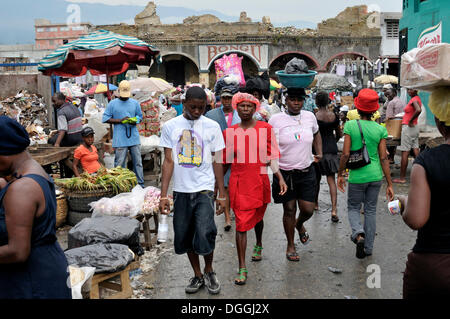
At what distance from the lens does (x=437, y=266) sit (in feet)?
7.57

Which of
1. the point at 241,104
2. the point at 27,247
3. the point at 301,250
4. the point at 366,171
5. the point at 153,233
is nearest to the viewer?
the point at 27,247

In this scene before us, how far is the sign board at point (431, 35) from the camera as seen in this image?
420 inches

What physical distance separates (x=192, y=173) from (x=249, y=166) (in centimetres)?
77

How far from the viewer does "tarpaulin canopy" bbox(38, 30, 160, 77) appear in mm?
7586

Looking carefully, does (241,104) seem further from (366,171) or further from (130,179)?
(130,179)

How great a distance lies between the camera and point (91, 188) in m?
5.88

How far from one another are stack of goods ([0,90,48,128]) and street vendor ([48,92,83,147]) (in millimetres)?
3892

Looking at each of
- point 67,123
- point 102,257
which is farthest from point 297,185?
point 67,123

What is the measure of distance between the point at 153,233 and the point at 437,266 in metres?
4.26

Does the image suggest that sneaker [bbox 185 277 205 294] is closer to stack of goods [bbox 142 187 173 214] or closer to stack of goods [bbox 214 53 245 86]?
stack of goods [bbox 142 187 173 214]

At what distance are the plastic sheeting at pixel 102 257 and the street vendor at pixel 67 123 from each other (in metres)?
4.34

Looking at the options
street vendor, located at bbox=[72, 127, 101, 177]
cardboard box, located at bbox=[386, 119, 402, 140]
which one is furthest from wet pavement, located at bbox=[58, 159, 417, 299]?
cardboard box, located at bbox=[386, 119, 402, 140]

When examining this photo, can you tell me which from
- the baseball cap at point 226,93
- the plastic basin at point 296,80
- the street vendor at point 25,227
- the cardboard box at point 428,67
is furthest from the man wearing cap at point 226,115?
the street vendor at point 25,227
